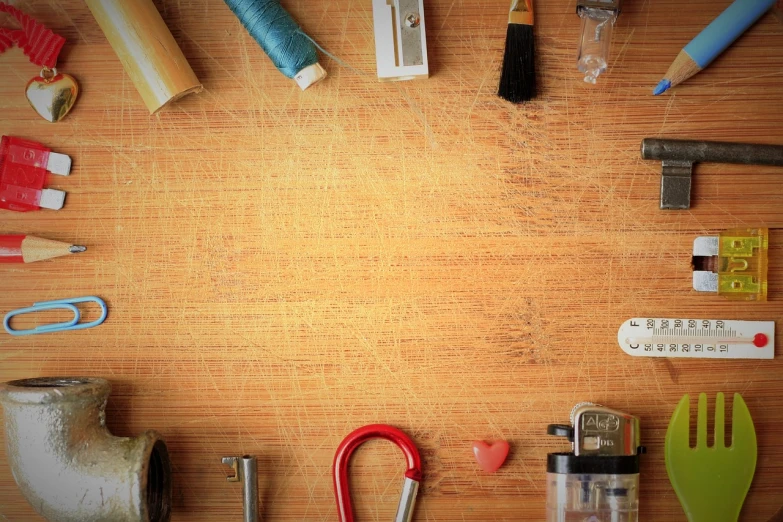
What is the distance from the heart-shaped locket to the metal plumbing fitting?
1.32 feet

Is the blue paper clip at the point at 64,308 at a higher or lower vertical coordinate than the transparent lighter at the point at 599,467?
higher

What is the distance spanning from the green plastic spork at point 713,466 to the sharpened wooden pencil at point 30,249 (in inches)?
36.5

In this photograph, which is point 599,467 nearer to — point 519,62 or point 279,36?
point 519,62

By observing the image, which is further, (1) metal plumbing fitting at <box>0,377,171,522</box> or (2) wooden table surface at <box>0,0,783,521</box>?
(2) wooden table surface at <box>0,0,783,521</box>

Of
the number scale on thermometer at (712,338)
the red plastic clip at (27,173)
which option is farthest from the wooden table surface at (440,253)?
the red plastic clip at (27,173)

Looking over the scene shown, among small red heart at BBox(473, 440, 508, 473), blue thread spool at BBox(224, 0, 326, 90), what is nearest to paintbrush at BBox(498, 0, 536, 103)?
blue thread spool at BBox(224, 0, 326, 90)

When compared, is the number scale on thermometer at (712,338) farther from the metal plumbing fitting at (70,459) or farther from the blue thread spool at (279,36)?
the metal plumbing fitting at (70,459)

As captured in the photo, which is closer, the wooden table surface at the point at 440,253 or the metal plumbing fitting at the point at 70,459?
the metal plumbing fitting at the point at 70,459

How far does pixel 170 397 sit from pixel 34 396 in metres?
0.18

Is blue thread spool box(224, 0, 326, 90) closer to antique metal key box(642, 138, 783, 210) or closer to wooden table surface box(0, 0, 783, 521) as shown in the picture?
wooden table surface box(0, 0, 783, 521)

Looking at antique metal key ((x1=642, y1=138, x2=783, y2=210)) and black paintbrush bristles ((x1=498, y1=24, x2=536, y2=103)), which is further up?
black paintbrush bristles ((x1=498, y1=24, x2=536, y2=103))

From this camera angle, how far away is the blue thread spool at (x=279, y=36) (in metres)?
→ 0.88

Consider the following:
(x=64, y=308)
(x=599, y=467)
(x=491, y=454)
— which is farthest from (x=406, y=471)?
(x=64, y=308)

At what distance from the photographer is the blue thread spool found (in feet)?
2.87
